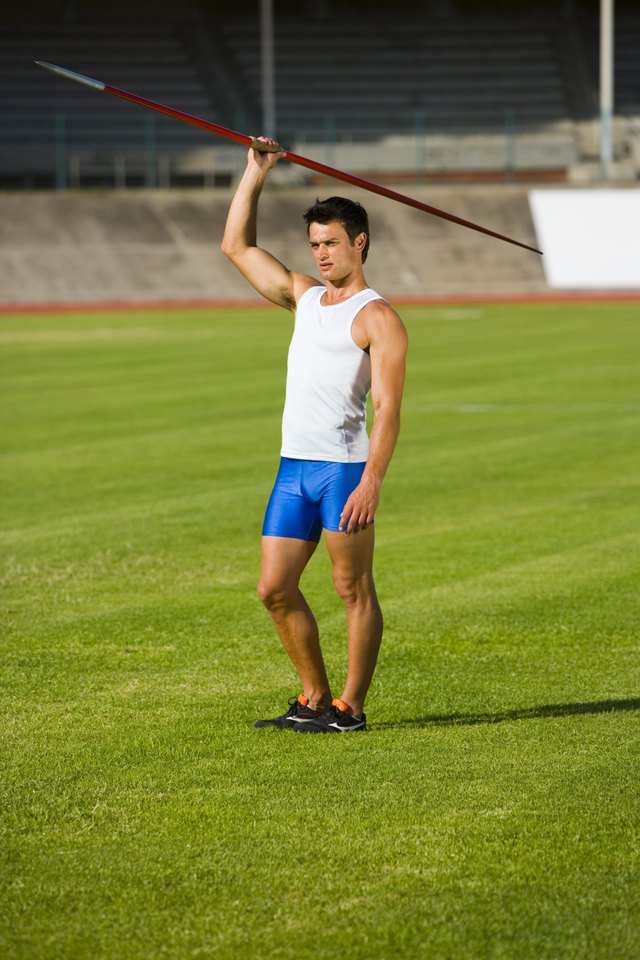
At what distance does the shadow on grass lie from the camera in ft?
20.1

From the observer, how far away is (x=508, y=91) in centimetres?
5131

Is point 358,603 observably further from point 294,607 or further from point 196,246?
point 196,246

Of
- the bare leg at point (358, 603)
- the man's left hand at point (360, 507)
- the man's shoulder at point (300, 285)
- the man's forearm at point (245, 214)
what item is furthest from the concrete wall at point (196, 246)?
the man's left hand at point (360, 507)

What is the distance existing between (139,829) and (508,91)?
→ 48.9m

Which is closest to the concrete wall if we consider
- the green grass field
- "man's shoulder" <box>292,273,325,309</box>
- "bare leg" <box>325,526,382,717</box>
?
the green grass field

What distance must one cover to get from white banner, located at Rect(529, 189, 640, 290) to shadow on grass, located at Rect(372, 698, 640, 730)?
3261cm

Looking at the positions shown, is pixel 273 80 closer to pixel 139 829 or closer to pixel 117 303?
pixel 117 303

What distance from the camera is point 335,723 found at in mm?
6008

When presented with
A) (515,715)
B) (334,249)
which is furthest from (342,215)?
(515,715)

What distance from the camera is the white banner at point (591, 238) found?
38000 millimetres

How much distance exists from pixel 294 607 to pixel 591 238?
34.1 meters

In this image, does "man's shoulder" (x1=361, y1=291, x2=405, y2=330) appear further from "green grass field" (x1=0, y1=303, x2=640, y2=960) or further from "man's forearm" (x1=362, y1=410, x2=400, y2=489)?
"green grass field" (x1=0, y1=303, x2=640, y2=960)

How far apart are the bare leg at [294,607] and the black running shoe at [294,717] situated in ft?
0.10

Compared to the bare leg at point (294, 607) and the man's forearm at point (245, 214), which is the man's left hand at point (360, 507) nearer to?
the bare leg at point (294, 607)
